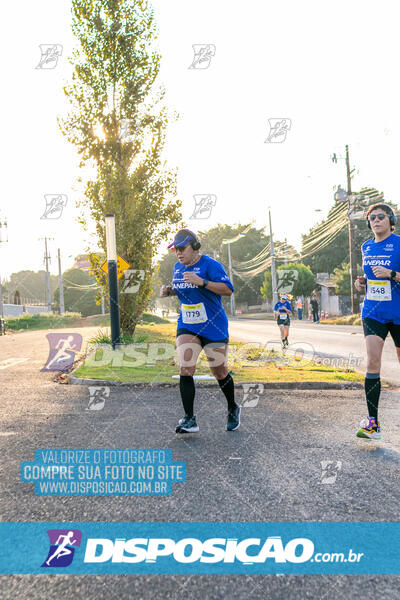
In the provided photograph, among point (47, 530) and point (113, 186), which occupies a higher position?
point (113, 186)

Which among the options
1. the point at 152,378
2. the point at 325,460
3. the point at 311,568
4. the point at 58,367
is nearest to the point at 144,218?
the point at 58,367

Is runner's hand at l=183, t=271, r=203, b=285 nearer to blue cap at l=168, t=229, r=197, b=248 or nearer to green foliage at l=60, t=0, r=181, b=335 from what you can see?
blue cap at l=168, t=229, r=197, b=248

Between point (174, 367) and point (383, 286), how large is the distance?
647cm

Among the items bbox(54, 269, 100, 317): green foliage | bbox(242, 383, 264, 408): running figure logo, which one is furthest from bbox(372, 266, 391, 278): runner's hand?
bbox(54, 269, 100, 317): green foliage

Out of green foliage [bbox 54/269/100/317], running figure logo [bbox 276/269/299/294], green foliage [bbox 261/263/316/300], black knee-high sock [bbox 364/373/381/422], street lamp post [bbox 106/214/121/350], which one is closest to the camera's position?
black knee-high sock [bbox 364/373/381/422]

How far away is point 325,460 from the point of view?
13.3 feet

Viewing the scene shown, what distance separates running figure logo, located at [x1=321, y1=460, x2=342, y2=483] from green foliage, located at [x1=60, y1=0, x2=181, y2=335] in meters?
13.0

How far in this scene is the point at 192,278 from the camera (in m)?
4.61

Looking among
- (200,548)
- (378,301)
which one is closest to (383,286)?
(378,301)

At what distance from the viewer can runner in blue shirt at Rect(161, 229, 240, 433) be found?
4.86 m

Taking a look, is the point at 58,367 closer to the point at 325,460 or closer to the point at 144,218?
the point at 144,218

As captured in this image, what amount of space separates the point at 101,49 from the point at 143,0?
95.8 inches

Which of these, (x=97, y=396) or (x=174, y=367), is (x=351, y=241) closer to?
(x=174, y=367)

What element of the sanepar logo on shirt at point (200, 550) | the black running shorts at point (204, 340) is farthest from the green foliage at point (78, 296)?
the sanepar logo on shirt at point (200, 550)
